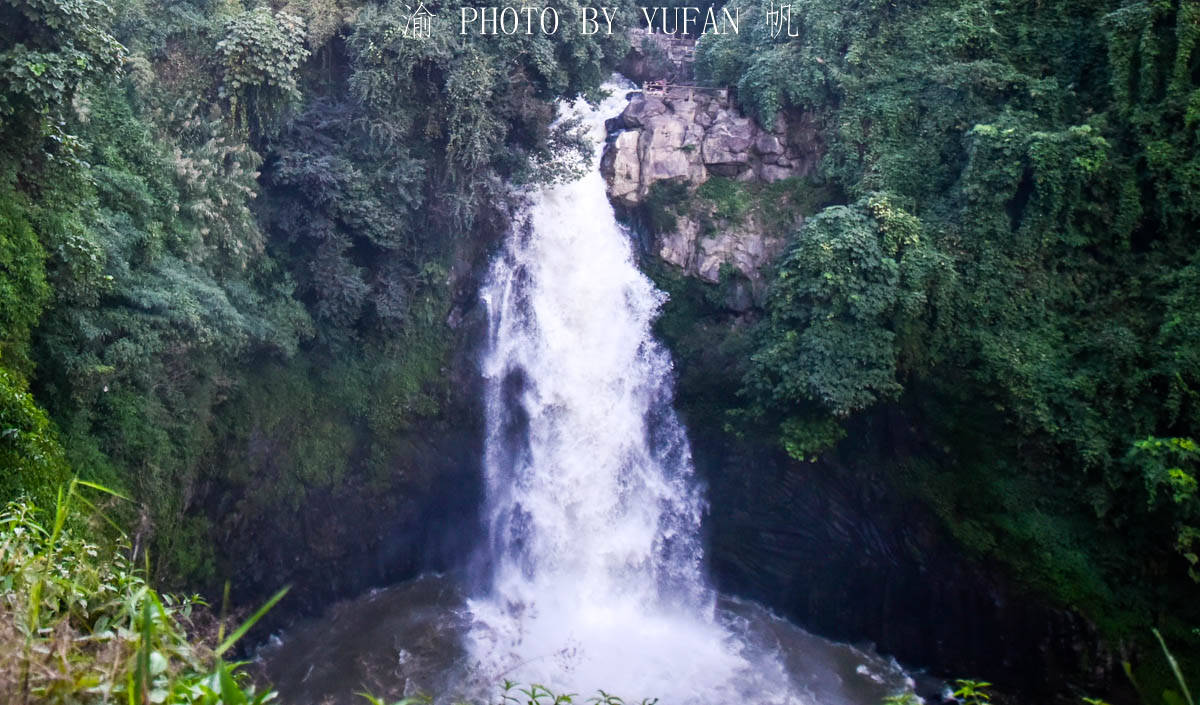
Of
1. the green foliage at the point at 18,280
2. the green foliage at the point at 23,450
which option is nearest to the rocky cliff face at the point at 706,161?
the green foliage at the point at 18,280

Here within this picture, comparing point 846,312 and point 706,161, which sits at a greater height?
point 706,161

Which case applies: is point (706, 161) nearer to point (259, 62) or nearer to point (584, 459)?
point (584, 459)

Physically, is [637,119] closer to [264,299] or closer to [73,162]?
[264,299]

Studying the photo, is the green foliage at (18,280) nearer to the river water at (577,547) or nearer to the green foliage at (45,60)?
the green foliage at (45,60)

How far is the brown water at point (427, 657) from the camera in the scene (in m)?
10.6

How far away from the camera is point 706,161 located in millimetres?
13781

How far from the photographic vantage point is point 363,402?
12.9m

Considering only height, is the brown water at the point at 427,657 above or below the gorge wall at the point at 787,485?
below

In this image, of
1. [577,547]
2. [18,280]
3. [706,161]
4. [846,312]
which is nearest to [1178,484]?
[846,312]

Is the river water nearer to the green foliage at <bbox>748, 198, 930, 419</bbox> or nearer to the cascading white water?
the cascading white water

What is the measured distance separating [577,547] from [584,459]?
4.66 feet

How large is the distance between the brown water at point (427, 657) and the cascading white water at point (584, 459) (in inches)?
18.4

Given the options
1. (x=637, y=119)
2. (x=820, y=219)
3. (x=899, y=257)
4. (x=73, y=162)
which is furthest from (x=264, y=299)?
(x=899, y=257)

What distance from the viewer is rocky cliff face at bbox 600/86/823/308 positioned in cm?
1320
